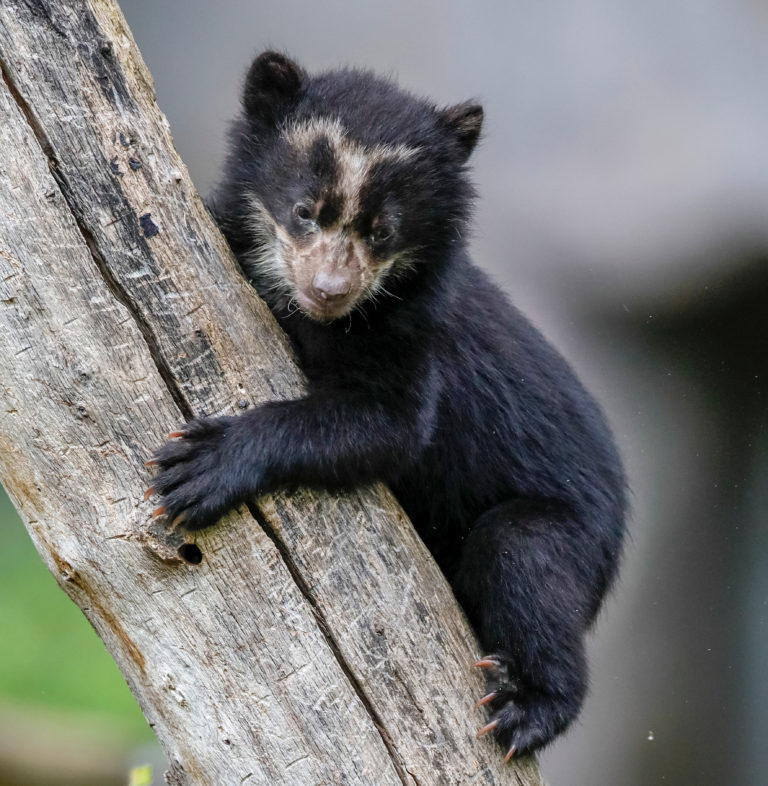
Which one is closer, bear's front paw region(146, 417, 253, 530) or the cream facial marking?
bear's front paw region(146, 417, 253, 530)

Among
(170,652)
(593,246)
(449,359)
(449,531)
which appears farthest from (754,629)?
(170,652)

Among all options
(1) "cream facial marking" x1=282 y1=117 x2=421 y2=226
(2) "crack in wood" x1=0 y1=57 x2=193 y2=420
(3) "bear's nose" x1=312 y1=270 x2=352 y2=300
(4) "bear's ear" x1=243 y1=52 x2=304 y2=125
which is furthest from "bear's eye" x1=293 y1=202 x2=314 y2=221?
(2) "crack in wood" x1=0 y1=57 x2=193 y2=420

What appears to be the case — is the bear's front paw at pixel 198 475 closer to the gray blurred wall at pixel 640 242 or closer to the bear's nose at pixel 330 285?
the bear's nose at pixel 330 285

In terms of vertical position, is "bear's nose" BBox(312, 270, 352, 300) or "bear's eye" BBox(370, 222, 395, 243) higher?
Result: "bear's eye" BBox(370, 222, 395, 243)

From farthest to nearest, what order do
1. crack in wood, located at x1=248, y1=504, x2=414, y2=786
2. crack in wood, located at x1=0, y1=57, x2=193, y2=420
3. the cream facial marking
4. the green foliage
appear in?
the green foliage, the cream facial marking, crack in wood, located at x1=248, y1=504, x2=414, y2=786, crack in wood, located at x1=0, y1=57, x2=193, y2=420

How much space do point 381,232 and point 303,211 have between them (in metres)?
0.27

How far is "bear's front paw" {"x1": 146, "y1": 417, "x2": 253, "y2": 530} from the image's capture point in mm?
2424

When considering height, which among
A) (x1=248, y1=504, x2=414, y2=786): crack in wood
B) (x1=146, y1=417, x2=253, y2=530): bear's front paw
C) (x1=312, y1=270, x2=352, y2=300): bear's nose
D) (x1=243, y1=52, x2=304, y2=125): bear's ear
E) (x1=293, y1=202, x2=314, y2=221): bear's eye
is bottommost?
(x1=248, y1=504, x2=414, y2=786): crack in wood

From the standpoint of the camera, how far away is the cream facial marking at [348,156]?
2.98 meters

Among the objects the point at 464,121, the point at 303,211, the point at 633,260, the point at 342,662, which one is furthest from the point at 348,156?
the point at 633,260

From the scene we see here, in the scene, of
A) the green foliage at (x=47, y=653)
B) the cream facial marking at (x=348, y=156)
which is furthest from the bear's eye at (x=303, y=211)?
the green foliage at (x=47, y=653)

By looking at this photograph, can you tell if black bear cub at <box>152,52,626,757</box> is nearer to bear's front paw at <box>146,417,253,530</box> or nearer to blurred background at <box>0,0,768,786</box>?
bear's front paw at <box>146,417,253,530</box>

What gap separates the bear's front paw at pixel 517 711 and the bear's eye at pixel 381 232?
1403 millimetres

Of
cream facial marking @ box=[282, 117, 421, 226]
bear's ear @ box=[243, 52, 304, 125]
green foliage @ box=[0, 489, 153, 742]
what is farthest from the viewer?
green foliage @ box=[0, 489, 153, 742]
